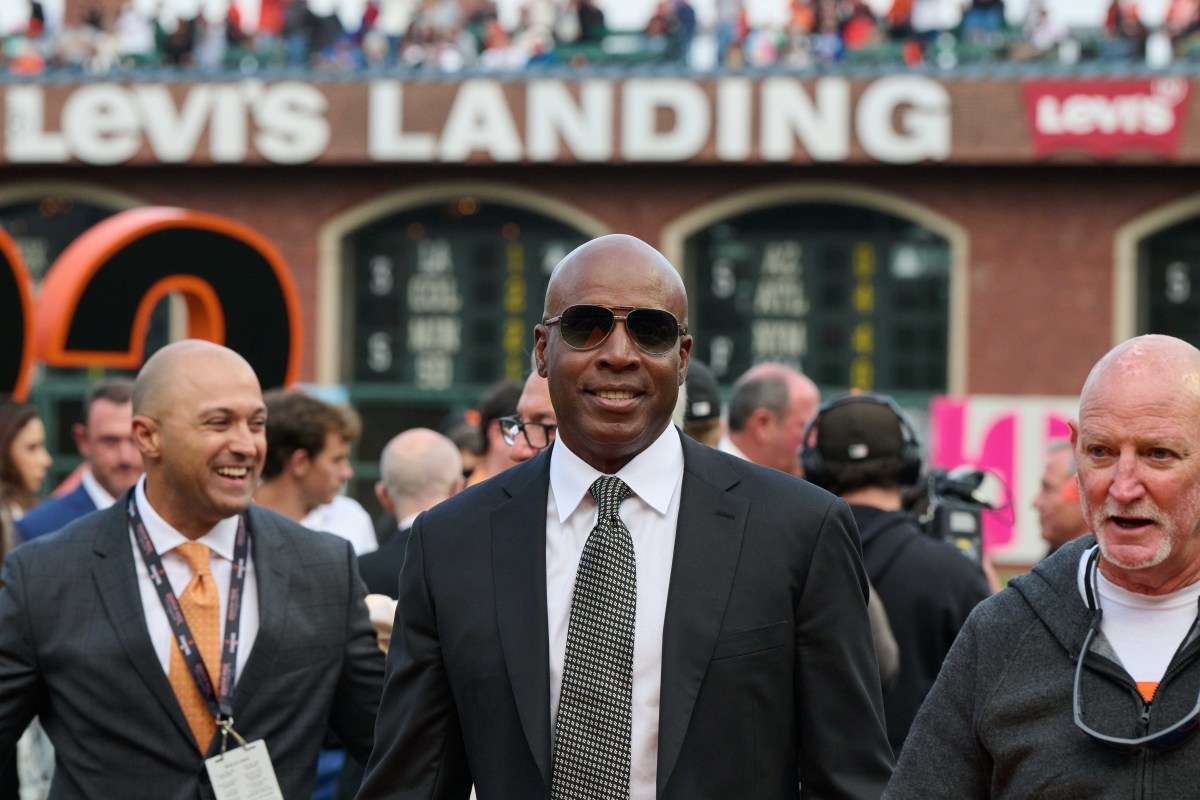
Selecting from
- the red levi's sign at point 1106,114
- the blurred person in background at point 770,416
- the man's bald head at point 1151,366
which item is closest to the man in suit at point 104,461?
the blurred person in background at point 770,416

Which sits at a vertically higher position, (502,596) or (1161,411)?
(1161,411)

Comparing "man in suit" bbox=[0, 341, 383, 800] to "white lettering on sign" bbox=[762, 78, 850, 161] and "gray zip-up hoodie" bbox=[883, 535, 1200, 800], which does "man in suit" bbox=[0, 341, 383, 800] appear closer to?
"gray zip-up hoodie" bbox=[883, 535, 1200, 800]

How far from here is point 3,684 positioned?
13.7ft

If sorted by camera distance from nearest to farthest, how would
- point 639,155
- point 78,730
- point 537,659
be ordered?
1. point 537,659
2. point 78,730
3. point 639,155

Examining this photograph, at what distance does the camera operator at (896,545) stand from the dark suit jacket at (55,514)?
3.10 meters

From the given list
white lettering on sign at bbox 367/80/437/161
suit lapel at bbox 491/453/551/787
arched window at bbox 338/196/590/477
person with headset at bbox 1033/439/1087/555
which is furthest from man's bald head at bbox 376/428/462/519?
arched window at bbox 338/196/590/477

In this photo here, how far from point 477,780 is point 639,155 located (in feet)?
60.1

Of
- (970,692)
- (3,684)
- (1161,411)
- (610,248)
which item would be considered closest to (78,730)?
(3,684)

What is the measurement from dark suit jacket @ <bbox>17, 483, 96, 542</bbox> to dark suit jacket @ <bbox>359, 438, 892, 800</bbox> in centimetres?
404

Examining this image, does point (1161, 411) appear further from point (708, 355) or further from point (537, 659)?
point (708, 355)

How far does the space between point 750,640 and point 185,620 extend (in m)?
1.67

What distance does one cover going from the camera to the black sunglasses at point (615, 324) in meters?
3.28

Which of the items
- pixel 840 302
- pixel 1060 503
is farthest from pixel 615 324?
pixel 840 302

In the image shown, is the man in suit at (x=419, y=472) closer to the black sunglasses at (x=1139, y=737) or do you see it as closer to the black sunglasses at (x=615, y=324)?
the black sunglasses at (x=615, y=324)
